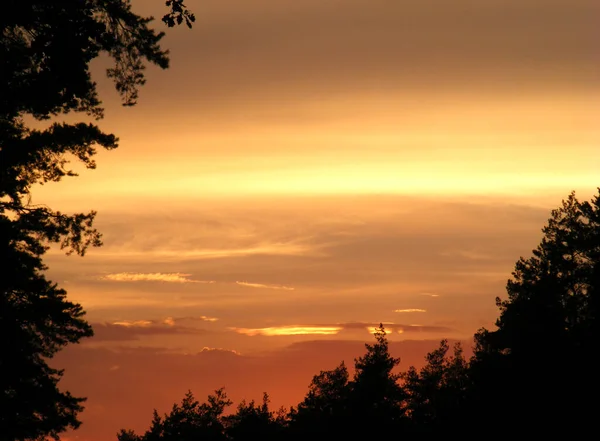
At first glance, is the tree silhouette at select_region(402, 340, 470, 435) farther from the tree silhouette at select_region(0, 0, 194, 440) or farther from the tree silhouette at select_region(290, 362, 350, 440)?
the tree silhouette at select_region(0, 0, 194, 440)

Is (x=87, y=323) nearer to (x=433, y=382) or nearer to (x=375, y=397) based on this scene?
(x=375, y=397)

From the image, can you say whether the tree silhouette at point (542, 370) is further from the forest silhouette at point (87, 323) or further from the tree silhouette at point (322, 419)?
the tree silhouette at point (322, 419)

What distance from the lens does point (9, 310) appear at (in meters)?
36.2

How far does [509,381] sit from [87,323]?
2179 cm

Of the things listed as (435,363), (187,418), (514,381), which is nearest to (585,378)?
(514,381)

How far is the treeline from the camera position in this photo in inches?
1793

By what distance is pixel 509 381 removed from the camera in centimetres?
4866

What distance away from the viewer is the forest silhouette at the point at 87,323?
968 inches

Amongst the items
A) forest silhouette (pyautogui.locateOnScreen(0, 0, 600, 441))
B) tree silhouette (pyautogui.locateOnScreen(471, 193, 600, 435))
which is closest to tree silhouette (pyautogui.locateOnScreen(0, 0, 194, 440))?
forest silhouette (pyautogui.locateOnScreen(0, 0, 600, 441))

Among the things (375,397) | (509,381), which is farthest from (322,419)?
(509,381)

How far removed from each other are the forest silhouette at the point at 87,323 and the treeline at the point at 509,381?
0.31ft

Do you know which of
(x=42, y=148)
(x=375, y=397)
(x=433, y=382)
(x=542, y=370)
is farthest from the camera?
(x=433, y=382)

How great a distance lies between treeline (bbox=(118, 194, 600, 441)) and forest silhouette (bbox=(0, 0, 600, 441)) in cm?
9

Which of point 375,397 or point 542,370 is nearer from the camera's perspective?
point 542,370
